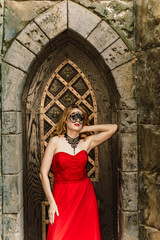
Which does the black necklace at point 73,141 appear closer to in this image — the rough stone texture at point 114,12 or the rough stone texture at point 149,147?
the rough stone texture at point 149,147

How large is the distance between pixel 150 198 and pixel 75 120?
1.31m

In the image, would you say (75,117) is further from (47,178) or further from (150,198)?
(150,198)

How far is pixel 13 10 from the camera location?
3205mm

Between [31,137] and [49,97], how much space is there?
62cm

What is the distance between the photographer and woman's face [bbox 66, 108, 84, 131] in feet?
10.0

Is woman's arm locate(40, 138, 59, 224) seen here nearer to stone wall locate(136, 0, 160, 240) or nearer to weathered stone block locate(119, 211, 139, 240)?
weathered stone block locate(119, 211, 139, 240)

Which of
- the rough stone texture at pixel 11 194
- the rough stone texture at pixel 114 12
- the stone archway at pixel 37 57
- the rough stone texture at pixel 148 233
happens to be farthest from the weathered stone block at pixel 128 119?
the rough stone texture at pixel 11 194

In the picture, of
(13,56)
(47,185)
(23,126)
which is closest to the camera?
(47,185)

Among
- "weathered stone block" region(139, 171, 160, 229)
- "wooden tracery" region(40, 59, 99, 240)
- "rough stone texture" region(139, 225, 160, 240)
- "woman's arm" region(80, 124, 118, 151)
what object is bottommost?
"rough stone texture" region(139, 225, 160, 240)

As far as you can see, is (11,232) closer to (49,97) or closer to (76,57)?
(49,97)

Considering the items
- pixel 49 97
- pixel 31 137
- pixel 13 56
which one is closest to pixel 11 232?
pixel 31 137

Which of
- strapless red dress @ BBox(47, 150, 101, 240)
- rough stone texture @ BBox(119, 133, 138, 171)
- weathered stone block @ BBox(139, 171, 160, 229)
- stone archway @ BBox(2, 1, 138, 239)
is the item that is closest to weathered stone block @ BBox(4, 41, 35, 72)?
stone archway @ BBox(2, 1, 138, 239)

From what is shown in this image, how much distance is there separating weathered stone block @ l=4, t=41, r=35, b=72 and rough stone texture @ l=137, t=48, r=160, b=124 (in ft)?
4.54

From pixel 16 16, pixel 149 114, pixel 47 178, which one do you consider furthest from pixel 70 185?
pixel 16 16
